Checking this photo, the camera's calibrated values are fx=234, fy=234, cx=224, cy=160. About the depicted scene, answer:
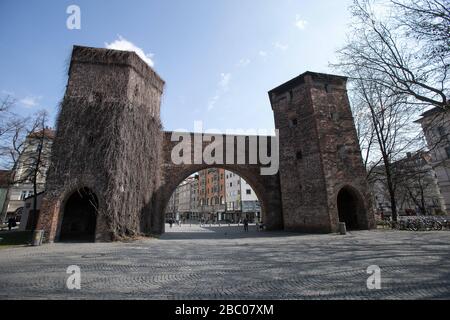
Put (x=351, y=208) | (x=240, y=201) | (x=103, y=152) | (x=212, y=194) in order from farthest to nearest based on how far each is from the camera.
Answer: (x=212, y=194) → (x=240, y=201) → (x=351, y=208) → (x=103, y=152)

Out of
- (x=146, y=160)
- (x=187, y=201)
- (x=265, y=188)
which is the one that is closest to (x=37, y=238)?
(x=146, y=160)

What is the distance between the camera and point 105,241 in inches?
522

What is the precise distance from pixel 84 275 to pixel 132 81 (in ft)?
44.6

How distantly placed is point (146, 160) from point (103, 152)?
3.03 m

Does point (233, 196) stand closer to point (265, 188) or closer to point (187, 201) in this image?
point (187, 201)

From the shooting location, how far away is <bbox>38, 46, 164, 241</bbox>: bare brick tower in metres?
13.5

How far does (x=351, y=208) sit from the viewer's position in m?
19.0

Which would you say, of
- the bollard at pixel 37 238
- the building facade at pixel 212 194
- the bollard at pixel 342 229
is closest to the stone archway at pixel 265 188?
the bollard at pixel 342 229

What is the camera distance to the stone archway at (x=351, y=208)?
17.6 metres

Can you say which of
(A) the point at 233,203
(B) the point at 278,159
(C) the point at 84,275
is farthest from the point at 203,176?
(C) the point at 84,275

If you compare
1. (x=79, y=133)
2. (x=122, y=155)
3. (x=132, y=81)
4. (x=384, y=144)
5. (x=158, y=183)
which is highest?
(x=132, y=81)

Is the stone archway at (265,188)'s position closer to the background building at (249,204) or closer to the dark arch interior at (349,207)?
the dark arch interior at (349,207)

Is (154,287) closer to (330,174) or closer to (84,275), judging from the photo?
(84,275)

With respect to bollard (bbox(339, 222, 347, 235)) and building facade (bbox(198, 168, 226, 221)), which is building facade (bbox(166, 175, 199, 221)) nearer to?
building facade (bbox(198, 168, 226, 221))
